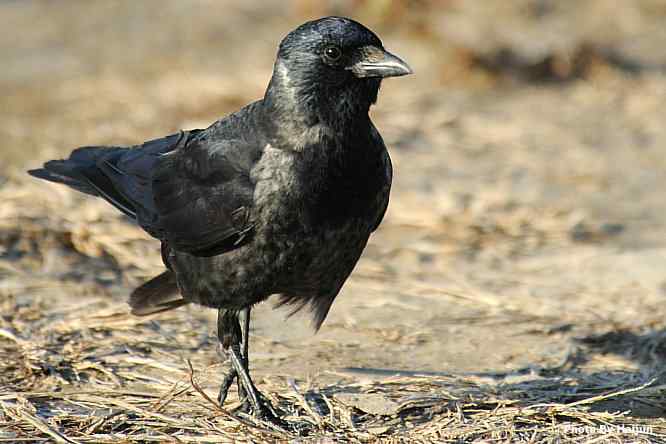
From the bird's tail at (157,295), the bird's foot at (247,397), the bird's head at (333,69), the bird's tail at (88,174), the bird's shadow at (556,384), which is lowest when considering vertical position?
the bird's shadow at (556,384)

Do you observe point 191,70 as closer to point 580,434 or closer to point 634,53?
point 634,53

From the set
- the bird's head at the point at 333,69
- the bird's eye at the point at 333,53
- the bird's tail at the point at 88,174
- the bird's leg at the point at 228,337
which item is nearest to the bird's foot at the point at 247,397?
the bird's leg at the point at 228,337

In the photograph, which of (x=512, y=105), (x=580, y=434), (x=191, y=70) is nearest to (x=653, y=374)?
(x=580, y=434)

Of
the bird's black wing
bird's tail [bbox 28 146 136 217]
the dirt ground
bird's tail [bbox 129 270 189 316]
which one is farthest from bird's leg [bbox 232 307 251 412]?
bird's tail [bbox 28 146 136 217]

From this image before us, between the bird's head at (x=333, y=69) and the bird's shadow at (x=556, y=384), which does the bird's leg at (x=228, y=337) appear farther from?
the bird's head at (x=333, y=69)

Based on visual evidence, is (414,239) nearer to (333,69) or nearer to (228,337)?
(228,337)

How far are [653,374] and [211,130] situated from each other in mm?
2118

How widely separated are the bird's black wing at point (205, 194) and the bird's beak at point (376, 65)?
19.4 inches

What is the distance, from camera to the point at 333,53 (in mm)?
4238

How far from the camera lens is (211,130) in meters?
4.68

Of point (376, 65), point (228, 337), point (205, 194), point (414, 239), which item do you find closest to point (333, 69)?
point (376, 65)

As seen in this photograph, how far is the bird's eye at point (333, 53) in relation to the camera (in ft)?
13.9

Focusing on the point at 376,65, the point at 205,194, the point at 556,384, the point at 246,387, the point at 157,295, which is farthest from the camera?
the point at 157,295

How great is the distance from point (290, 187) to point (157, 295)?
1.10 m
